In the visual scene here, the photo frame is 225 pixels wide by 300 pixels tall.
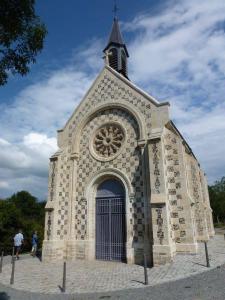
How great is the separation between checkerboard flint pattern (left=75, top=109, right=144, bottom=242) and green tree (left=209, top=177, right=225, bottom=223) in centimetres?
4066

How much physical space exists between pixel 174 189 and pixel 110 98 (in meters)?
6.46

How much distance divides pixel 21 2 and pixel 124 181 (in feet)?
30.8

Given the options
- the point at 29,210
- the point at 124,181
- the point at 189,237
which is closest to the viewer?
the point at 189,237

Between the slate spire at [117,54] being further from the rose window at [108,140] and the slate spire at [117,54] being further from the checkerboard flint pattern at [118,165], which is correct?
the rose window at [108,140]

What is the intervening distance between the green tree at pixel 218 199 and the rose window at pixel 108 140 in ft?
133

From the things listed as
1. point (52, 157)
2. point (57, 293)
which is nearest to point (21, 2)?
point (57, 293)

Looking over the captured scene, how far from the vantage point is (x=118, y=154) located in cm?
1371

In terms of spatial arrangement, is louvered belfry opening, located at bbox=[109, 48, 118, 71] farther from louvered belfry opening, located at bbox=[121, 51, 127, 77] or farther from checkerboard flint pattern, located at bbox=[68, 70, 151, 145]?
checkerboard flint pattern, located at bbox=[68, 70, 151, 145]

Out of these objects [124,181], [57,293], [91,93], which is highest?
[91,93]

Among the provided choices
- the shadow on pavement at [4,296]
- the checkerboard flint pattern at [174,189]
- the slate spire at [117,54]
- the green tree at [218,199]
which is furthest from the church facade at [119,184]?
the green tree at [218,199]

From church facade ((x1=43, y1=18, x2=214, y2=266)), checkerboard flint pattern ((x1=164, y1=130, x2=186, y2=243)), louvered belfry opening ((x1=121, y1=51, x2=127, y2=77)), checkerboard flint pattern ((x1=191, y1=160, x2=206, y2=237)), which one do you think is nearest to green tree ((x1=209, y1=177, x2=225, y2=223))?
checkerboard flint pattern ((x1=191, y1=160, x2=206, y2=237))

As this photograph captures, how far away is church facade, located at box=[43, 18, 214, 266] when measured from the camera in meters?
11.5

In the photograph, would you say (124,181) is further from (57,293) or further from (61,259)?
(57,293)

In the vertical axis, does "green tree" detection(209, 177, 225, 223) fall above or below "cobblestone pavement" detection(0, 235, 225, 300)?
above
